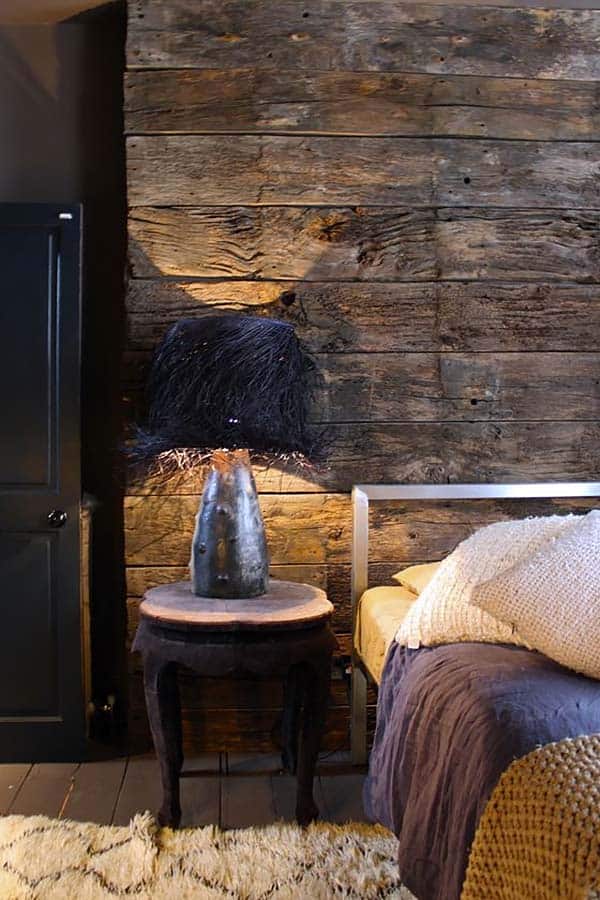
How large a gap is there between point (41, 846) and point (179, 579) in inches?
37.4

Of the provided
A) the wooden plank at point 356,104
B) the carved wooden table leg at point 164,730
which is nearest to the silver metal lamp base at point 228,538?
the carved wooden table leg at point 164,730

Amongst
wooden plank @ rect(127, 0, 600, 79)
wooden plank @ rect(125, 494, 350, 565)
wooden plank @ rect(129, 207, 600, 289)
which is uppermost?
wooden plank @ rect(127, 0, 600, 79)

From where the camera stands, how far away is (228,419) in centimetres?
242

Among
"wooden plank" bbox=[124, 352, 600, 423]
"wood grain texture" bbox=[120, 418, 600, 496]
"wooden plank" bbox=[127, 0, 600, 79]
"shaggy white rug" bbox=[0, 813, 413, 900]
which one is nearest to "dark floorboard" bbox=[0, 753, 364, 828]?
"shaggy white rug" bbox=[0, 813, 413, 900]

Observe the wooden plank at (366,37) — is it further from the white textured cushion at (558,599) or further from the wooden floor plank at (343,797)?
the wooden floor plank at (343,797)

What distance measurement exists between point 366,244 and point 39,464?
1.28 meters

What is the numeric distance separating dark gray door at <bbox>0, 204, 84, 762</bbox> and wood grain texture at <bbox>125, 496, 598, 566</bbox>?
0.24 metres

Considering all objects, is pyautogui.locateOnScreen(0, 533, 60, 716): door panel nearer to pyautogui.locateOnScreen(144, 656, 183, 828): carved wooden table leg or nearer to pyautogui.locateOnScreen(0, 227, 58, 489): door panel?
pyautogui.locateOnScreen(0, 227, 58, 489): door panel

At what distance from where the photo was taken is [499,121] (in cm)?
300

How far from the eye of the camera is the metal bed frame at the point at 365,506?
2.88m

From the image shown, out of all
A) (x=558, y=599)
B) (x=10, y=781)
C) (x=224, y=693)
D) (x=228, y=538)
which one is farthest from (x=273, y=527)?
(x=558, y=599)

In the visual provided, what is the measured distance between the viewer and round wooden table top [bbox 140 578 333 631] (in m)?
2.30

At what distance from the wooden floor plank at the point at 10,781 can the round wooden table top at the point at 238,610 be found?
2.27 ft

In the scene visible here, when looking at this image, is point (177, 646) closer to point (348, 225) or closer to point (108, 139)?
point (348, 225)
